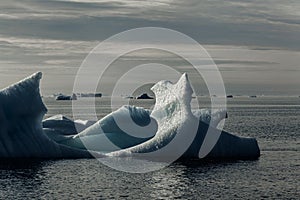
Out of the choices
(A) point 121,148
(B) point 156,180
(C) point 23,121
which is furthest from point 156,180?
(A) point 121,148

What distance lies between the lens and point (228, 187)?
131ft

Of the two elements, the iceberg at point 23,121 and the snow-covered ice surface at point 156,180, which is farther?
the iceberg at point 23,121

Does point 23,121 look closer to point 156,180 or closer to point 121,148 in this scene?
point 121,148

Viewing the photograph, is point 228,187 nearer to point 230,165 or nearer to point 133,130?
point 230,165

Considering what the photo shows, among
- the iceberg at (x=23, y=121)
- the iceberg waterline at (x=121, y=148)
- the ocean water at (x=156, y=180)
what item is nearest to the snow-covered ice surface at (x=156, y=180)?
the ocean water at (x=156, y=180)

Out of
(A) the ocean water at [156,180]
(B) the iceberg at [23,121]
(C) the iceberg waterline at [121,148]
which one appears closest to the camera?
(A) the ocean water at [156,180]

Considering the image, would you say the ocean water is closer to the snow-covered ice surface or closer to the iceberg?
the snow-covered ice surface

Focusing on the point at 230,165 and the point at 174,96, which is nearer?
the point at 230,165

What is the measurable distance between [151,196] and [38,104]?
64.8 ft

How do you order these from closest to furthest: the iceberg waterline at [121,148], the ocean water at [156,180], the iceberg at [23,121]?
the ocean water at [156,180]
the iceberg at [23,121]
the iceberg waterline at [121,148]

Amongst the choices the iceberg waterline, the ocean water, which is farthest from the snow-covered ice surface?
the iceberg waterline

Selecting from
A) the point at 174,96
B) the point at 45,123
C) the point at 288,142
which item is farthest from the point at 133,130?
the point at 288,142

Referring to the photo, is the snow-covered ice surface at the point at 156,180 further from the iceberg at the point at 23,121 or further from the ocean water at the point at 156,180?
the iceberg at the point at 23,121

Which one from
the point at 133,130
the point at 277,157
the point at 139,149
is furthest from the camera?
the point at 133,130
